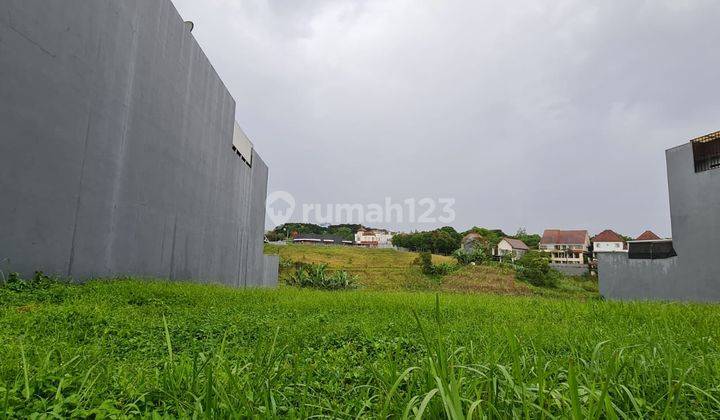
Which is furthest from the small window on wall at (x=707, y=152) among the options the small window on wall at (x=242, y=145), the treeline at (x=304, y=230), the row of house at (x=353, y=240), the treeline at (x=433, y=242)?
the treeline at (x=304, y=230)

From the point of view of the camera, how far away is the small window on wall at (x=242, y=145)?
14164mm

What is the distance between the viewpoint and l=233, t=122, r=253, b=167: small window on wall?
46.5 feet

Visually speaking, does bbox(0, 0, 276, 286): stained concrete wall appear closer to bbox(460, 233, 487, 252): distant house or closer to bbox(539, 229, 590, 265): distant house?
bbox(460, 233, 487, 252): distant house

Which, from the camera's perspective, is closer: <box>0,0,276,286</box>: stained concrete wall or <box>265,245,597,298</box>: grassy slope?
<box>0,0,276,286</box>: stained concrete wall

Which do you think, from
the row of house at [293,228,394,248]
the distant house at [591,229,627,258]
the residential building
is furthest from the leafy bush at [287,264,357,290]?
the distant house at [591,229,627,258]

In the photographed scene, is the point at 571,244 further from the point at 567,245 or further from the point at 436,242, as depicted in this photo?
the point at 436,242

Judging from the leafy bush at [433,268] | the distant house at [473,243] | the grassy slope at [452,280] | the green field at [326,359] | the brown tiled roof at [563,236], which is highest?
the brown tiled roof at [563,236]

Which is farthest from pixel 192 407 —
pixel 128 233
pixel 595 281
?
pixel 595 281

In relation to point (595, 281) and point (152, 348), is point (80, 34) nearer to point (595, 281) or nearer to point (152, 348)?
point (152, 348)

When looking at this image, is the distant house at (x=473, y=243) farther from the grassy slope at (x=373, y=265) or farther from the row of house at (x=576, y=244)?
the row of house at (x=576, y=244)

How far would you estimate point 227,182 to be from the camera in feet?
43.2

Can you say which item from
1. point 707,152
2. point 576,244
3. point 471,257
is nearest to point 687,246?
point 707,152

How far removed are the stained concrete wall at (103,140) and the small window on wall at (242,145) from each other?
9.30 ft

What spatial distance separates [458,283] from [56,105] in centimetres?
2218
